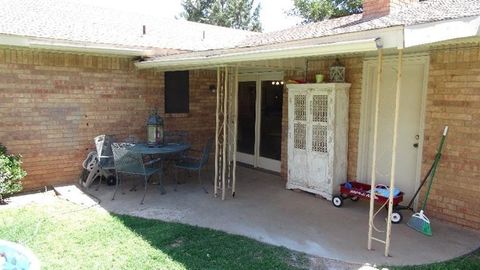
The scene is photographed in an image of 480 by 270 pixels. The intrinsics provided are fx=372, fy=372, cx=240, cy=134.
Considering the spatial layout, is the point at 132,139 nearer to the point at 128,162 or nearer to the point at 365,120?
the point at 128,162

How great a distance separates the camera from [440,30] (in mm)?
3936

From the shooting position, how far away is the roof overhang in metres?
6.37

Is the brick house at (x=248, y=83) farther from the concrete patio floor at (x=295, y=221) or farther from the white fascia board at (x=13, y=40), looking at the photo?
the concrete patio floor at (x=295, y=221)

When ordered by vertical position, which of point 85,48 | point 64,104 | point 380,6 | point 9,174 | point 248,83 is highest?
point 380,6

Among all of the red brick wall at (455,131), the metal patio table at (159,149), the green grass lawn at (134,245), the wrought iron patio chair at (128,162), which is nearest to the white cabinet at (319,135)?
the red brick wall at (455,131)

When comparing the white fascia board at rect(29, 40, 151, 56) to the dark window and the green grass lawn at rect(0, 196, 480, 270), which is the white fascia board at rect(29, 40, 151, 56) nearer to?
the dark window

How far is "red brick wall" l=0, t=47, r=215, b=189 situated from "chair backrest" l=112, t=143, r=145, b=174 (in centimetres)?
136

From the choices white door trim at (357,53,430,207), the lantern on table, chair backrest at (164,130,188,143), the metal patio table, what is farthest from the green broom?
chair backrest at (164,130,188,143)

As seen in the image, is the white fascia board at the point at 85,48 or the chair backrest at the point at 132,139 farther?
the chair backrest at the point at 132,139

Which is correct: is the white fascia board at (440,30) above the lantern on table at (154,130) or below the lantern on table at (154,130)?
above

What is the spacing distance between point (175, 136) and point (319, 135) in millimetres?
3599

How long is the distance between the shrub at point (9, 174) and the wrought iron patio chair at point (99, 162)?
1157mm

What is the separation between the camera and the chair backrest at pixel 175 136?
8789 mm

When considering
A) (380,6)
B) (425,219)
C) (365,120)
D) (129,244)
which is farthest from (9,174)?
(380,6)
